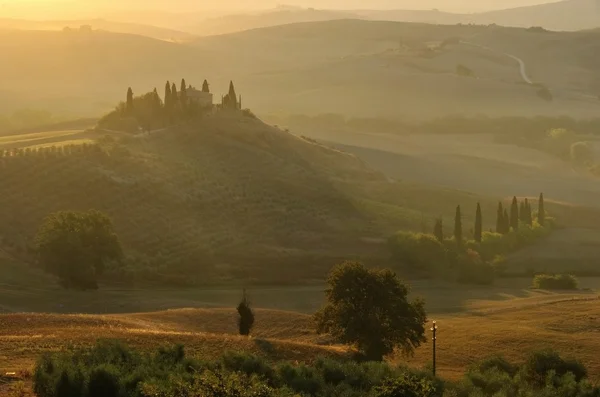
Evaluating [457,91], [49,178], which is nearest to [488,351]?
[49,178]

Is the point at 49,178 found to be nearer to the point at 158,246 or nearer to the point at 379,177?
the point at 158,246

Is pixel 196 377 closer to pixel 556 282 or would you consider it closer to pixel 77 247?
pixel 77 247

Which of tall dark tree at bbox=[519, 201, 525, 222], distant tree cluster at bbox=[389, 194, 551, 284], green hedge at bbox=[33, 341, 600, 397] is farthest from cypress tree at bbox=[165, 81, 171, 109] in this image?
green hedge at bbox=[33, 341, 600, 397]

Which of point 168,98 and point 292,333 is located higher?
point 168,98

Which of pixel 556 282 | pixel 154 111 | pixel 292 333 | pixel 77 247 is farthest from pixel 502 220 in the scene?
pixel 292 333

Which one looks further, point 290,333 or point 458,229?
point 458,229
